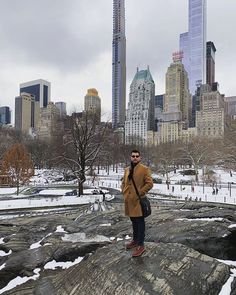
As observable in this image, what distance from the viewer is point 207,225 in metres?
10.6

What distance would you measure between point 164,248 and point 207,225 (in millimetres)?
Result: 3307

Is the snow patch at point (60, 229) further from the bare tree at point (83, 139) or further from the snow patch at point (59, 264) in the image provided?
the bare tree at point (83, 139)

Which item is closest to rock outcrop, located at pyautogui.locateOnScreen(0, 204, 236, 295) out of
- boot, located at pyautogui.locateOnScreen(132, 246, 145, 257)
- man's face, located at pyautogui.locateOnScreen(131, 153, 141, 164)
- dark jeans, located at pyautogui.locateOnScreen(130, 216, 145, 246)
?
boot, located at pyautogui.locateOnScreen(132, 246, 145, 257)

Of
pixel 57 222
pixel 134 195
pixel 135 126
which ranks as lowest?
pixel 57 222

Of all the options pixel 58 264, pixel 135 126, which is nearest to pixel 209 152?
pixel 58 264

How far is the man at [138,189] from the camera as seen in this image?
7.27 m

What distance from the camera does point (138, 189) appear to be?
23.8 feet

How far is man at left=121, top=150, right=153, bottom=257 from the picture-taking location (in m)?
7.27

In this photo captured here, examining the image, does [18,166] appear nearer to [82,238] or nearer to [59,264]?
[82,238]

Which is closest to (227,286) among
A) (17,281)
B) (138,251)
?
(138,251)

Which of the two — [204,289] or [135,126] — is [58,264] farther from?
[135,126]

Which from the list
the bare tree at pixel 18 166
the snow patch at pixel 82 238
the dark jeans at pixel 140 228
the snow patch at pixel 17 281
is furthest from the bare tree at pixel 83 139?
the dark jeans at pixel 140 228

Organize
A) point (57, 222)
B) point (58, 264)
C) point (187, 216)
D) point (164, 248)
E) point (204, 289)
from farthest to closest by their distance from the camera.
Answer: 1. point (57, 222)
2. point (187, 216)
3. point (58, 264)
4. point (164, 248)
5. point (204, 289)

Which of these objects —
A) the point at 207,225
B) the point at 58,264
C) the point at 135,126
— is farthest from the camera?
the point at 135,126
